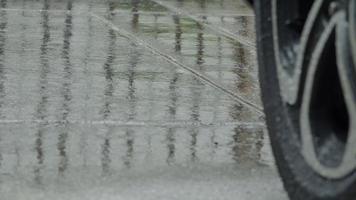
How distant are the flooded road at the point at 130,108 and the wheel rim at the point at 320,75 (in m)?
0.88

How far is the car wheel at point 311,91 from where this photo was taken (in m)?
3.12

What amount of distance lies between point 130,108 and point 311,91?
2592 millimetres

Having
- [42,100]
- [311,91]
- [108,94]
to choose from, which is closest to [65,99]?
[42,100]

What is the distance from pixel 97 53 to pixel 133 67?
541 millimetres

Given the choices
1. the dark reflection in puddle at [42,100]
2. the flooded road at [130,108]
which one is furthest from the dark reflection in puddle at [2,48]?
the dark reflection in puddle at [42,100]

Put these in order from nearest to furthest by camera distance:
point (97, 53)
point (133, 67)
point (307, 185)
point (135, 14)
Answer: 1. point (307, 185)
2. point (133, 67)
3. point (97, 53)
4. point (135, 14)

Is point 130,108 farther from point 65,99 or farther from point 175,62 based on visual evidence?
point 175,62

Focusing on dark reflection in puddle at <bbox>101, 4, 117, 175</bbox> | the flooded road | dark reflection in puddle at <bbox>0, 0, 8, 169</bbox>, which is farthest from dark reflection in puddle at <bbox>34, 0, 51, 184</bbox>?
dark reflection in puddle at <bbox>101, 4, 117, 175</bbox>

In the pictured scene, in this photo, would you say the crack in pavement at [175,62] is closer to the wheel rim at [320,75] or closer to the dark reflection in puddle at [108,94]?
the dark reflection in puddle at [108,94]

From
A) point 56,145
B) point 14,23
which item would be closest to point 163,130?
point 56,145

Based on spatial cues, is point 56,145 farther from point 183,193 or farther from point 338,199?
point 338,199

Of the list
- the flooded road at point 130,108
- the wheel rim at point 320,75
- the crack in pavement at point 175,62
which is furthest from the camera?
the crack in pavement at point 175,62

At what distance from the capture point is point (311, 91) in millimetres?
3373

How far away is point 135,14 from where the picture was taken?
933cm
